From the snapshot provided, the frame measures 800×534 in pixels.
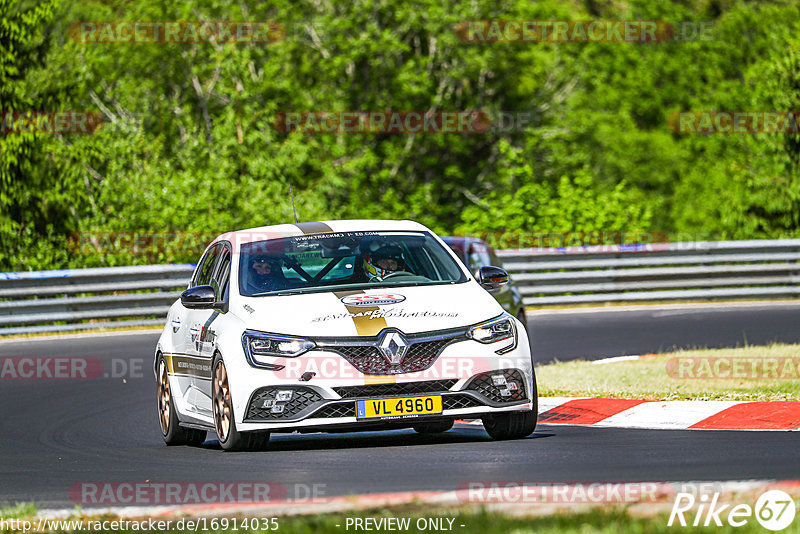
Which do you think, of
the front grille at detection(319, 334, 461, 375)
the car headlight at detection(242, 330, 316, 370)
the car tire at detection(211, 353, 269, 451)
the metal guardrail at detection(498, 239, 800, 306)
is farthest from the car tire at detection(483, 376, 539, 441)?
the metal guardrail at detection(498, 239, 800, 306)

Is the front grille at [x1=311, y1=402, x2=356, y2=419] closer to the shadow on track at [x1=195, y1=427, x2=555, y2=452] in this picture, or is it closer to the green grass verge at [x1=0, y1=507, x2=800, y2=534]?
the shadow on track at [x1=195, y1=427, x2=555, y2=452]

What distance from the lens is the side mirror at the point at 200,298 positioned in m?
10.1

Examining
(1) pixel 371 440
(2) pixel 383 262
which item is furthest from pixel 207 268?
(1) pixel 371 440

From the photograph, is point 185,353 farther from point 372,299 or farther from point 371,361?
point 371,361

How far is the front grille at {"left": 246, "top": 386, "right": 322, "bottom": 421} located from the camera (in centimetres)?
902

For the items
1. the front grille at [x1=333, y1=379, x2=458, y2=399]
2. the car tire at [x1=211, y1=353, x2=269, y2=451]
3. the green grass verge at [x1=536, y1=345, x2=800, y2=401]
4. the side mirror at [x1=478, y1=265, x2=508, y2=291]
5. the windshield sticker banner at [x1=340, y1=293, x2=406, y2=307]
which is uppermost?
the windshield sticker banner at [x1=340, y1=293, x2=406, y2=307]

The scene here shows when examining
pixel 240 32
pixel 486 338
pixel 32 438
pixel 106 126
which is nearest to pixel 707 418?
pixel 486 338

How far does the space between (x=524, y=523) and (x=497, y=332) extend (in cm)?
374

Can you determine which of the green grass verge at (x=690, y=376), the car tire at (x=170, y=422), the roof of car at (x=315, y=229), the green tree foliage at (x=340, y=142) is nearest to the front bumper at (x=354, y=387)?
the roof of car at (x=315, y=229)

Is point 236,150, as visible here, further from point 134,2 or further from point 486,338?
point 486,338

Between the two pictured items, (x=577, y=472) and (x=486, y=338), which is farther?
(x=486, y=338)

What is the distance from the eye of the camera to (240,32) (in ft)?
128

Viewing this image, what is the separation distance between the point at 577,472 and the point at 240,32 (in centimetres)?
3267

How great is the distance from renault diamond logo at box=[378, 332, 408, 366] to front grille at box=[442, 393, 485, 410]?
1.31ft
